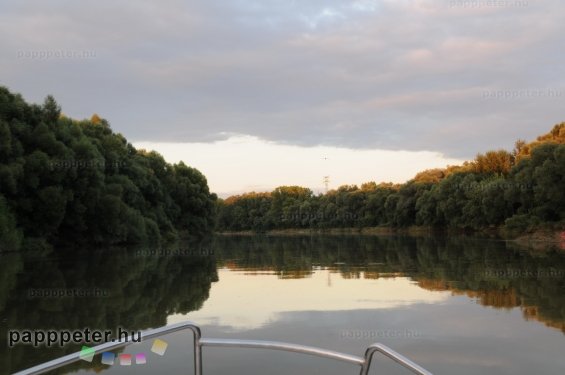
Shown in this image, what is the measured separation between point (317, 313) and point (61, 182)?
30.5m

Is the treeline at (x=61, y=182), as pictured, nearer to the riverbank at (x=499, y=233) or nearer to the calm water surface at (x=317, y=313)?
the calm water surface at (x=317, y=313)

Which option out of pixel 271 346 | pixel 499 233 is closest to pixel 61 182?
pixel 271 346

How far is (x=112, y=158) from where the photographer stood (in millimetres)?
49531

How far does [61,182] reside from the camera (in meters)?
38.0

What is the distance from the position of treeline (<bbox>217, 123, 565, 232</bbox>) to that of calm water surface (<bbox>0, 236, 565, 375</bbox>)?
3041cm

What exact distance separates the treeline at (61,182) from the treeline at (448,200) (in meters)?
33.0

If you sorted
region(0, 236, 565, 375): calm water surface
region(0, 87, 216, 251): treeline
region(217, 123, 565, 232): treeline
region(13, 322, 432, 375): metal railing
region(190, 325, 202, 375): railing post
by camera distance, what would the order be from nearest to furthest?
region(13, 322, 432, 375): metal railing < region(190, 325, 202, 375): railing post < region(0, 236, 565, 375): calm water surface < region(0, 87, 216, 251): treeline < region(217, 123, 565, 232): treeline

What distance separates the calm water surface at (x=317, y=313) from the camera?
7.50 metres

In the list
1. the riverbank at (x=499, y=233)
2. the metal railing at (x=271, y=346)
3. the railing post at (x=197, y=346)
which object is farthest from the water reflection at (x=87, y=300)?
the riverbank at (x=499, y=233)

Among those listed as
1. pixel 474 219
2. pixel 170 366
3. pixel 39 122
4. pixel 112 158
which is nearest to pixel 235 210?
pixel 474 219

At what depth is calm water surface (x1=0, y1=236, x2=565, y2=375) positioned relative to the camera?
7.50m

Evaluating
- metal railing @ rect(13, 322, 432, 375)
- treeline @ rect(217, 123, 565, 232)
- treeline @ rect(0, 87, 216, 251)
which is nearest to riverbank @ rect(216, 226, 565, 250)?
treeline @ rect(217, 123, 565, 232)

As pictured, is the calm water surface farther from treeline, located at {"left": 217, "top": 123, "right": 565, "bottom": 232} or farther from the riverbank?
treeline, located at {"left": 217, "top": 123, "right": 565, "bottom": 232}

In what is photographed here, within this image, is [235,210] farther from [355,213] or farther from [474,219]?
[474,219]
